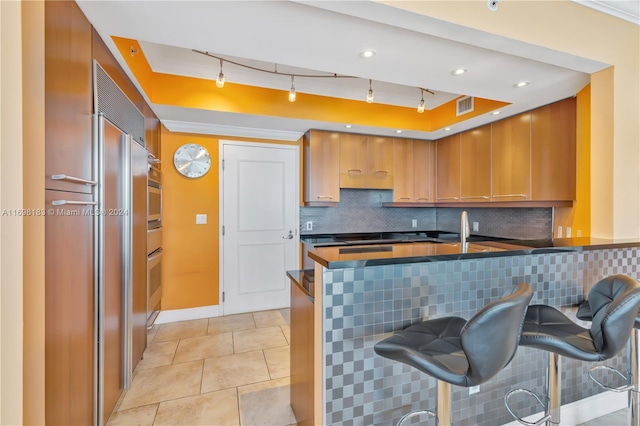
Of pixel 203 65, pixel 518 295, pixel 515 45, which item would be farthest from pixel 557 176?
pixel 203 65

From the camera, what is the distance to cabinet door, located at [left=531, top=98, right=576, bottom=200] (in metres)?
2.56

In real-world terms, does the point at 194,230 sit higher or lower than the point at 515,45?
lower

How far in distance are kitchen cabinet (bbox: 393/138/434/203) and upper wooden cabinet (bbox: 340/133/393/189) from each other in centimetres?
11

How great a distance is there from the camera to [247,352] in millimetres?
2676

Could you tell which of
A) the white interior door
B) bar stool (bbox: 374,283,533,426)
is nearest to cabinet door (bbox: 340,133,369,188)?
the white interior door

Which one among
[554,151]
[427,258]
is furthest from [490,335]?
[554,151]

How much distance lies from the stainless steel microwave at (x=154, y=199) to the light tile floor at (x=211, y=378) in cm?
119

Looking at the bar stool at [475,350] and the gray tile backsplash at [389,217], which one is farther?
the gray tile backsplash at [389,217]

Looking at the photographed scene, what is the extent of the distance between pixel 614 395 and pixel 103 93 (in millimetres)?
3720

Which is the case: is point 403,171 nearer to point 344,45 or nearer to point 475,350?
point 344,45

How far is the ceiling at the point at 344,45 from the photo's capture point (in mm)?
1466

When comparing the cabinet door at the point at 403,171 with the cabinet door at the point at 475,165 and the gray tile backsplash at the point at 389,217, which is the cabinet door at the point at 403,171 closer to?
the gray tile backsplash at the point at 389,217

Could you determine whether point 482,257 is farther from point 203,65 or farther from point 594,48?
point 203,65

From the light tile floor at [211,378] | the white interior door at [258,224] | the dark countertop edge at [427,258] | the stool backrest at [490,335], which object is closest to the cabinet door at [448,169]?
the white interior door at [258,224]
